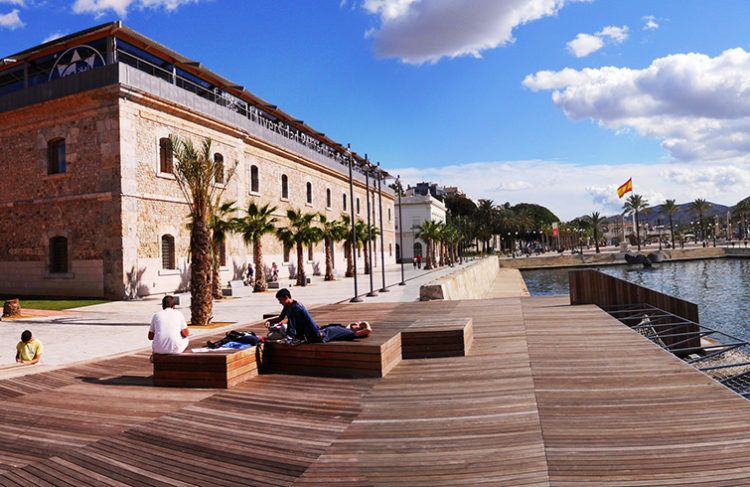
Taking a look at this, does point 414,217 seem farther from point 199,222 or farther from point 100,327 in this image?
point 100,327

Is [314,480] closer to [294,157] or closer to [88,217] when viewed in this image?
[88,217]

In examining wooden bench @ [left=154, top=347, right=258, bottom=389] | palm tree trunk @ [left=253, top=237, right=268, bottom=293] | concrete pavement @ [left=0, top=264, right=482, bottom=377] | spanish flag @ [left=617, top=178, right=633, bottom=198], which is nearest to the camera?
wooden bench @ [left=154, top=347, right=258, bottom=389]

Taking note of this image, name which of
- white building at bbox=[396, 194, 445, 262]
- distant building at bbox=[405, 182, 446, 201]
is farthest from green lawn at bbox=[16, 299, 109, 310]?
distant building at bbox=[405, 182, 446, 201]

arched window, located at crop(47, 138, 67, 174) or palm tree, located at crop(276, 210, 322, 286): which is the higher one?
arched window, located at crop(47, 138, 67, 174)

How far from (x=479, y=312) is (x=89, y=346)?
28.6 feet

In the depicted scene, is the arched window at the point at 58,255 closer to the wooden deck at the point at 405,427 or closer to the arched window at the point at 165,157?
the arched window at the point at 165,157

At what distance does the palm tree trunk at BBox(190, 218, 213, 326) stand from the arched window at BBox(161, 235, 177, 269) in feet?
29.5

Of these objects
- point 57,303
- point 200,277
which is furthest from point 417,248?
point 200,277

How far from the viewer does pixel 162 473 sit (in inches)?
152

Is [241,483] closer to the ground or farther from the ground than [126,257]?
closer to the ground

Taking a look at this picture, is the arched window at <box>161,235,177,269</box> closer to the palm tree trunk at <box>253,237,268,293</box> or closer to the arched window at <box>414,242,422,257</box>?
the palm tree trunk at <box>253,237,268,293</box>

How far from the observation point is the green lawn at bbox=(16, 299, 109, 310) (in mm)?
18891

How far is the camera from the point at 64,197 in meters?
21.5

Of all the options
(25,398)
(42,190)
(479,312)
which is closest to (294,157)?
(42,190)
